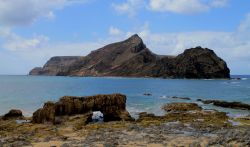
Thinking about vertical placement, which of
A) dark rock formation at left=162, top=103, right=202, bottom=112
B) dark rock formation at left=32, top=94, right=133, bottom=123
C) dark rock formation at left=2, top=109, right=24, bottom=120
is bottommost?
dark rock formation at left=2, top=109, right=24, bottom=120

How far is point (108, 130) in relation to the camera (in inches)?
1369

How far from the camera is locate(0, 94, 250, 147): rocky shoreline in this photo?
28.4 meters

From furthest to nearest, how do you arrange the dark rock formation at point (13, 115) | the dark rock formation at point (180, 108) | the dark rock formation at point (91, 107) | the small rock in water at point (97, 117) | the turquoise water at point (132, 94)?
the turquoise water at point (132, 94)
the dark rock formation at point (180, 108)
the dark rock formation at point (13, 115)
the small rock in water at point (97, 117)
the dark rock formation at point (91, 107)

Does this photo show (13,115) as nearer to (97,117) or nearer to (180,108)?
(97,117)

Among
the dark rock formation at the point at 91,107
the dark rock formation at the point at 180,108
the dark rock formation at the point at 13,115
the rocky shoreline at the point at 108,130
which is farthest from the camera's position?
the dark rock formation at the point at 180,108

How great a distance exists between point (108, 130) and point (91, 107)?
33.5 feet

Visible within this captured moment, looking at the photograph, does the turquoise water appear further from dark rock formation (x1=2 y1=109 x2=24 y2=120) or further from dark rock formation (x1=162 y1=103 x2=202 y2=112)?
dark rock formation (x1=2 y1=109 x2=24 y2=120)

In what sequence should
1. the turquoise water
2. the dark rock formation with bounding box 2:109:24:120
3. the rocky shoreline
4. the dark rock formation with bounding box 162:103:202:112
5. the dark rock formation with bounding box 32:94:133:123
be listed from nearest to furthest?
1. the rocky shoreline
2. the dark rock formation with bounding box 32:94:133:123
3. the dark rock formation with bounding box 2:109:24:120
4. the dark rock formation with bounding box 162:103:202:112
5. the turquoise water

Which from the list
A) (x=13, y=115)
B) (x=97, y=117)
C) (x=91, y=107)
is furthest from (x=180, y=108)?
(x=13, y=115)

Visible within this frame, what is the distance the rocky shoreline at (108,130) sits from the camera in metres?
28.4

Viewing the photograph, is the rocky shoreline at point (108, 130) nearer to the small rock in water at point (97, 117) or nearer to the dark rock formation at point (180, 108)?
the small rock in water at point (97, 117)

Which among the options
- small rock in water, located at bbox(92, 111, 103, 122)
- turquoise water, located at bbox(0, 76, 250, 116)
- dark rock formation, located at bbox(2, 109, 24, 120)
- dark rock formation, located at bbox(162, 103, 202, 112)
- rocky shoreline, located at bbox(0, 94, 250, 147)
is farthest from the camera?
turquoise water, located at bbox(0, 76, 250, 116)

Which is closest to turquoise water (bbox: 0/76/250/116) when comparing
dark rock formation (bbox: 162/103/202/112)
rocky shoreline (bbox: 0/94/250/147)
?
dark rock formation (bbox: 162/103/202/112)

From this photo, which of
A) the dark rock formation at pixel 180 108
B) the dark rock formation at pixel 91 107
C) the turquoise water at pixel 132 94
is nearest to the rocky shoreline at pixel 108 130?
the dark rock formation at pixel 91 107
